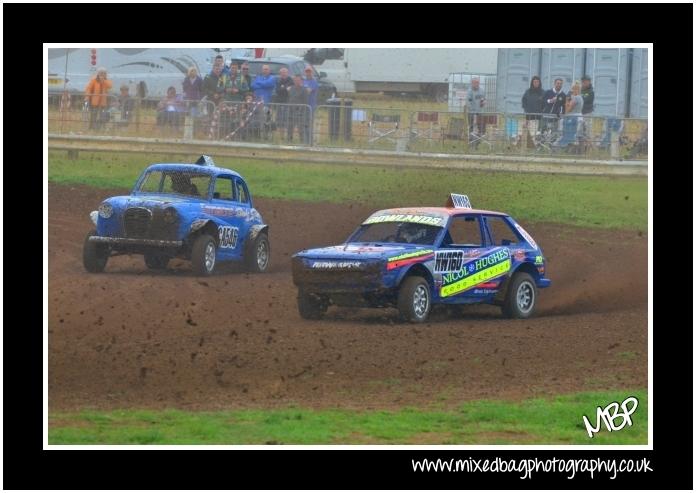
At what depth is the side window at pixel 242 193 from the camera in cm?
1733

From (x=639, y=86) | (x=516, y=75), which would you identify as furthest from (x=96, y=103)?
(x=639, y=86)

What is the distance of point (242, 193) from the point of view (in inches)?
687

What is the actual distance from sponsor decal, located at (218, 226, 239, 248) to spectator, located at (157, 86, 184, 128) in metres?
6.55

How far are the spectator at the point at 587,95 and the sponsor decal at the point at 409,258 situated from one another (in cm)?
970

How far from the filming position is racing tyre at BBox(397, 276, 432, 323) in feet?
44.7

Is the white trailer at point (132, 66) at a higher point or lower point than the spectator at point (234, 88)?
higher

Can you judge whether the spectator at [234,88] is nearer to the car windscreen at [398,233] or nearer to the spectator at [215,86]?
the spectator at [215,86]

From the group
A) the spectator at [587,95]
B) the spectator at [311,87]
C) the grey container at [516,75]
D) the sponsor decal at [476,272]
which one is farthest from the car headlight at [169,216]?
the spectator at [587,95]

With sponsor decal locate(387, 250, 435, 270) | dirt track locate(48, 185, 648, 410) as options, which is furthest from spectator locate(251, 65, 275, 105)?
sponsor decal locate(387, 250, 435, 270)

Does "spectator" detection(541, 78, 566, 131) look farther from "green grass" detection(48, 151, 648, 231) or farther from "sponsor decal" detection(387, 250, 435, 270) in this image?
"sponsor decal" detection(387, 250, 435, 270)

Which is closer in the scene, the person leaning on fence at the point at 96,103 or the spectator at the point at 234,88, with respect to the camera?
the spectator at the point at 234,88

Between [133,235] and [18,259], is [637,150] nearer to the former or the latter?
[133,235]

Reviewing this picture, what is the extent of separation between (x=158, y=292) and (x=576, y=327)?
4.98 meters
